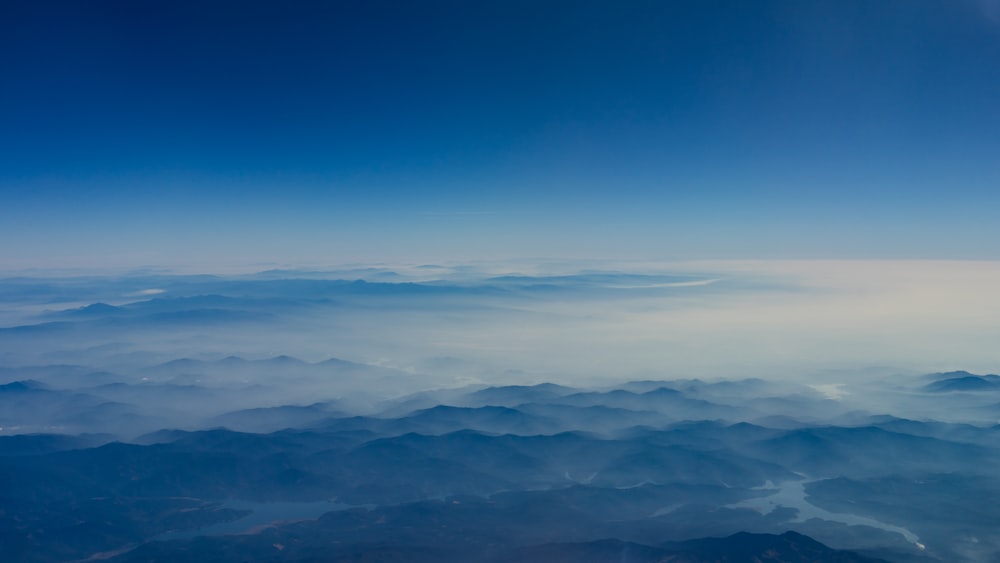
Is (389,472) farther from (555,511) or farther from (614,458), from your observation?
(614,458)

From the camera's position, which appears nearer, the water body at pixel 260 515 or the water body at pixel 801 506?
the water body at pixel 801 506

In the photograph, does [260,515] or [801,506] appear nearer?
[801,506]

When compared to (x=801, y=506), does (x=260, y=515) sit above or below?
below

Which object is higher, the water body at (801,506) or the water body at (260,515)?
the water body at (801,506)

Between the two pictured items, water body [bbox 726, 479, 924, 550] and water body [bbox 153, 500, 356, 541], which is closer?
water body [bbox 726, 479, 924, 550]

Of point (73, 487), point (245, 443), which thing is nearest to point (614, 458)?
point (245, 443)
